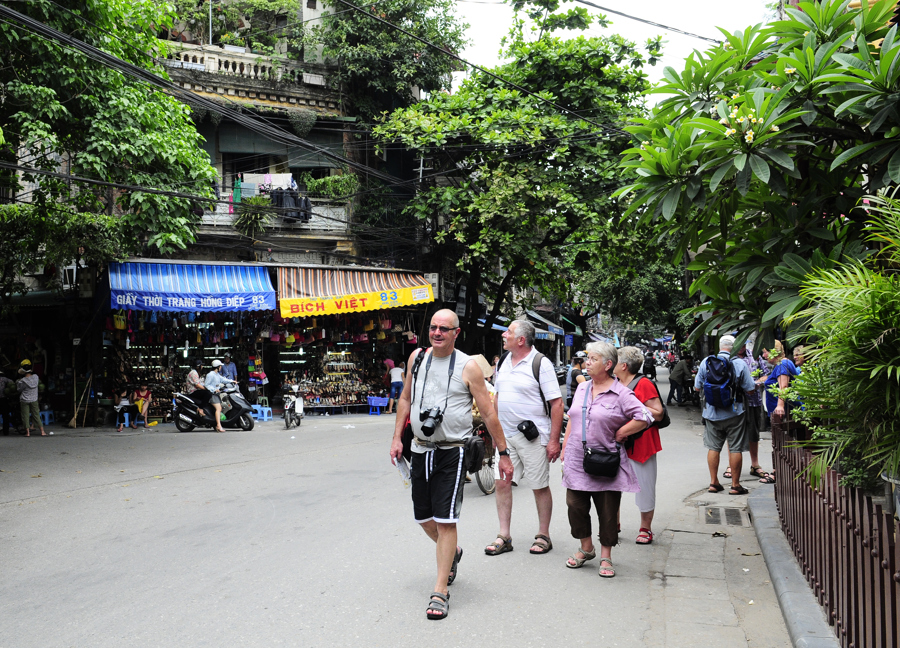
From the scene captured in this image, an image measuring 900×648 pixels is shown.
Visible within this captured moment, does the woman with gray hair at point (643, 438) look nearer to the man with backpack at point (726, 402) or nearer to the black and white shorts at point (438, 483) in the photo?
the man with backpack at point (726, 402)

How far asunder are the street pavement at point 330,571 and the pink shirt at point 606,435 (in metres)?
0.67

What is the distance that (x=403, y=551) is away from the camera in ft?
19.8

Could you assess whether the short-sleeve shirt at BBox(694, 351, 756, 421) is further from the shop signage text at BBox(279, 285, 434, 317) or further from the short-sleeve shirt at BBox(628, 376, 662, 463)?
the shop signage text at BBox(279, 285, 434, 317)

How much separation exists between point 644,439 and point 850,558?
8.94 feet

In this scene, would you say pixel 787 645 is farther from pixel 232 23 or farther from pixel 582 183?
pixel 232 23

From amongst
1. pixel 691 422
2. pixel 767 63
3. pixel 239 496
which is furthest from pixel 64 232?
pixel 691 422

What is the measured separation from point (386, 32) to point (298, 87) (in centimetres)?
308

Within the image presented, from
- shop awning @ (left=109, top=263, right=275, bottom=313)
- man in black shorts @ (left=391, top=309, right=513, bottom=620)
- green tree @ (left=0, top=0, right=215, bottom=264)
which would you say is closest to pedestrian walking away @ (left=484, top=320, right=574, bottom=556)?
man in black shorts @ (left=391, top=309, right=513, bottom=620)

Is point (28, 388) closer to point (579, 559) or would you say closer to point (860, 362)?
point (579, 559)

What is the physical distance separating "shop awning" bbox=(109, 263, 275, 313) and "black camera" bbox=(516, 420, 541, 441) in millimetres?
12696

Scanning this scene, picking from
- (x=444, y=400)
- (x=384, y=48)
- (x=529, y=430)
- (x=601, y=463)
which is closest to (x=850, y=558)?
(x=601, y=463)

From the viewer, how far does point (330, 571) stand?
17.9 feet

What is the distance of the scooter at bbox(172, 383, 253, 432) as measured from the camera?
16.1 m

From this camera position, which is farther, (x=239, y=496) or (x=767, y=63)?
(x=239, y=496)
